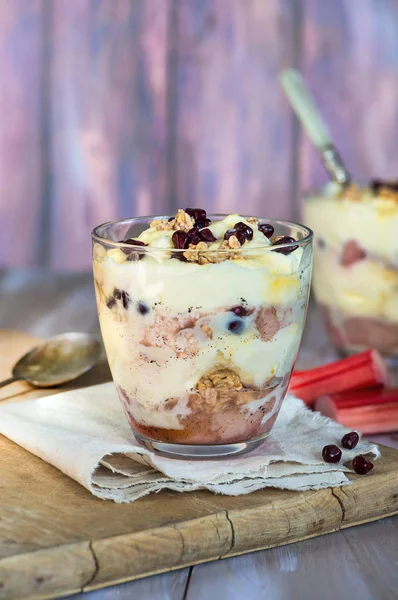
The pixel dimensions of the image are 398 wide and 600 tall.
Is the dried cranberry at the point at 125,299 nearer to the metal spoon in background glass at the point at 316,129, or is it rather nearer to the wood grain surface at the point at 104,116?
the metal spoon in background glass at the point at 316,129

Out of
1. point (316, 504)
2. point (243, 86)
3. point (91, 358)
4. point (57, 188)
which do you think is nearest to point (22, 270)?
point (57, 188)

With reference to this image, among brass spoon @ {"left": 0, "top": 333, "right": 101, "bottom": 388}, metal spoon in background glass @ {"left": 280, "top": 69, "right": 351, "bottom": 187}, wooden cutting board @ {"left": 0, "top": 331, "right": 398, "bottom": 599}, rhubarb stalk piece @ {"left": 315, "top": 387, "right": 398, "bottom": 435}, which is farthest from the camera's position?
metal spoon in background glass @ {"left": 280, "top": 69, "right": 351, "bottom": 187}

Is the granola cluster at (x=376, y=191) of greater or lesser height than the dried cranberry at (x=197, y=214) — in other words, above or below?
below

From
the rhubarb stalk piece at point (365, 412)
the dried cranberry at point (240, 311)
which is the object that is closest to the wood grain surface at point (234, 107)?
the rhubarb stalk piece at point (365, 412)

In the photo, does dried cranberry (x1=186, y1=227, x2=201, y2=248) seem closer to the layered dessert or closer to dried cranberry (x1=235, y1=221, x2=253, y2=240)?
dried cranberry (x1=235, y1=221, x2=253, y2=240)

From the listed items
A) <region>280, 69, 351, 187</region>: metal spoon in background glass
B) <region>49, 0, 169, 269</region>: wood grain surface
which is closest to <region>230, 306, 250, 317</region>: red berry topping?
<region>280, 69, 351, 187</region>: metal spoon in background glass

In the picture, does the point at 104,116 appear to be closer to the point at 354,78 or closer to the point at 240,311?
the point at 354,78

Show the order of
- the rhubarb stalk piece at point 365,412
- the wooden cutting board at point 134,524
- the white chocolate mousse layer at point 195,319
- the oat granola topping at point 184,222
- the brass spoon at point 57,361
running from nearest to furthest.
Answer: the wooden cutting board at point 134,524 < the white chocolate mousse layer at point 195,319 < the oat granola topping at point 184,222 < the rhubarb stalk piece at point 365,412 < the brass spoon at point 57,361
